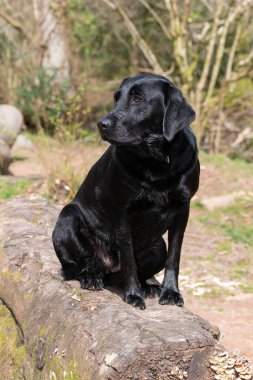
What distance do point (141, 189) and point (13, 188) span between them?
5.12m

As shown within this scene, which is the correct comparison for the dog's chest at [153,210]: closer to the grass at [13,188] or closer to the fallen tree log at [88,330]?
the fallen tree log at [88,330]

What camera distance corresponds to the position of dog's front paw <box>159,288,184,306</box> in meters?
3.89

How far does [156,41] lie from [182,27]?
654 cm

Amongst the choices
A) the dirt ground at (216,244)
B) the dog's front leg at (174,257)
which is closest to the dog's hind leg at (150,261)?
the dog's front leg at (174,257)

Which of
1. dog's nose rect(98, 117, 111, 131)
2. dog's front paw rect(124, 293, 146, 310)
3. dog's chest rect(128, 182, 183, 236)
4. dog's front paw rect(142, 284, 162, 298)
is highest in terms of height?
dog's nose rect(98, 117, 111, 131)

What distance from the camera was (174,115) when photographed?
3.74 meters

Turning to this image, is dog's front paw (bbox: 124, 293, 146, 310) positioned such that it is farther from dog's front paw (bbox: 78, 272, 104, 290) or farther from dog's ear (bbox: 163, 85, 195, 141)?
dog's ear (bbox: 163, 85, 195, 141)

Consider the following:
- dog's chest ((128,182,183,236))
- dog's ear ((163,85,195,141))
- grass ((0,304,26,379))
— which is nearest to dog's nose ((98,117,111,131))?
dog's ear ((163,85,195,141))

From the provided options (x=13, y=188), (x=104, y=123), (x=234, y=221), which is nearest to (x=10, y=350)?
(x=104, y=123)

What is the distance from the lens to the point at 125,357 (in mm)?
3033

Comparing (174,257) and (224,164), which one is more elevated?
(174,257)

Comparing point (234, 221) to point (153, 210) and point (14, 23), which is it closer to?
point (153, 210)

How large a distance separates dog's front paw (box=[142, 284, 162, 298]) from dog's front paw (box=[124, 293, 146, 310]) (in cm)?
21

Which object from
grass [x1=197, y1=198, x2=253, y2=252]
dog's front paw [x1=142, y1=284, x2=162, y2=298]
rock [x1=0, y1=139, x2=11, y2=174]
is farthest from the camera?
rock [x1=0, y1=139, x2=11, y2=174]
